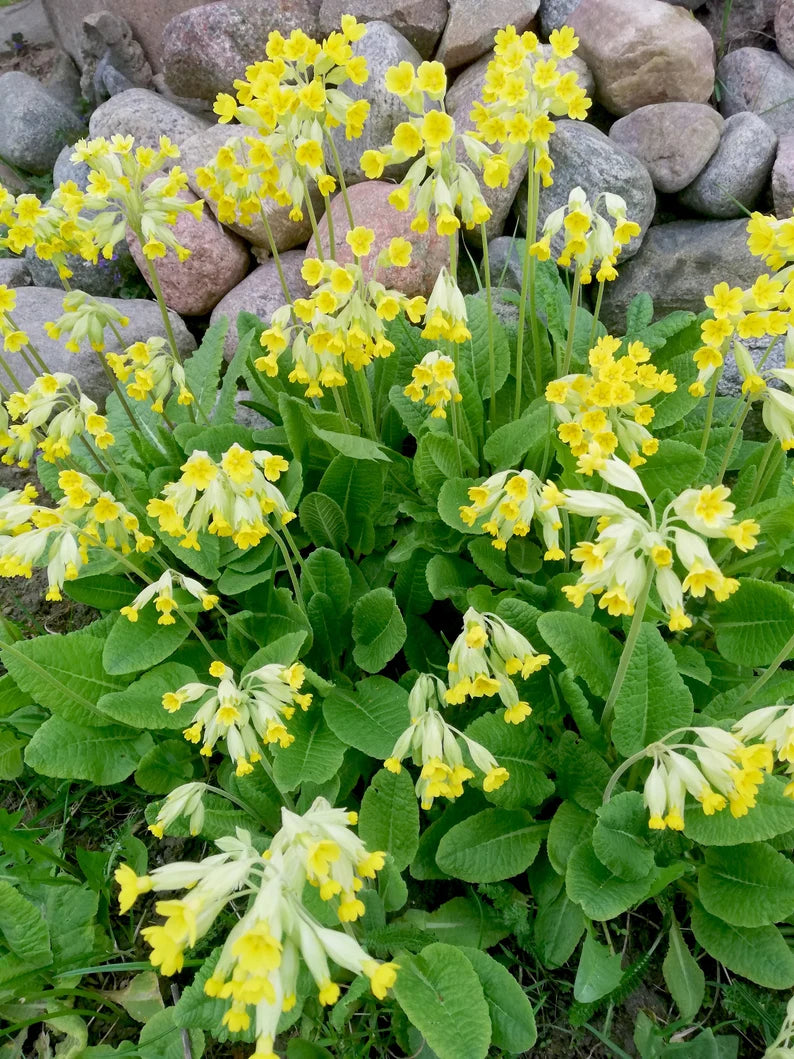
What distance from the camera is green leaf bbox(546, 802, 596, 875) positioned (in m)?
2.35

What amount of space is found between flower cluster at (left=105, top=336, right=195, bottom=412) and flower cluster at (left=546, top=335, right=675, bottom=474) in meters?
1.41

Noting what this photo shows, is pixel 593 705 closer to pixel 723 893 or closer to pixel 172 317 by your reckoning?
pixel 723 893

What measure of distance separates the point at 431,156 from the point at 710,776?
1809 millimetres

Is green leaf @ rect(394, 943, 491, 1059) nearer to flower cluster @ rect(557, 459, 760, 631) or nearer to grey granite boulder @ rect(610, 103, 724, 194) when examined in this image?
flower cluster @ rect(557, 459, 760, 631)

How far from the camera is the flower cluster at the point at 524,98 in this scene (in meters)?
2.35


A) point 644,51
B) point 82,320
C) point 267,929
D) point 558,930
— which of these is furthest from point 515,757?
point 644,51

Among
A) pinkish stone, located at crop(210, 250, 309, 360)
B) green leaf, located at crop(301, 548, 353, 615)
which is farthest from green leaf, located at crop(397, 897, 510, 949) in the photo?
pinkish stone, located at crop(210, 250, 309, 360)

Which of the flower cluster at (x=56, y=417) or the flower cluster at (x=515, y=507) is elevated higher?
the flower cluster at (x=56, y=417)

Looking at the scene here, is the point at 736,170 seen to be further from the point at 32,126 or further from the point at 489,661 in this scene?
→ the point at 32,126

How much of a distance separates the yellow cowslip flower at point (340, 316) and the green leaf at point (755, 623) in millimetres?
1400

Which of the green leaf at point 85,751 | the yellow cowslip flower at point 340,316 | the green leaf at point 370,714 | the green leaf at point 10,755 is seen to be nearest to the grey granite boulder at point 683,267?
the yellow cowslip flower at point 340,316

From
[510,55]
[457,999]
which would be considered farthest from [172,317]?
[457,999]

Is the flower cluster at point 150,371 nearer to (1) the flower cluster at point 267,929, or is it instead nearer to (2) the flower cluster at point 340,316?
(2) the flower cluster at point 340,316

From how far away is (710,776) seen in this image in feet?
6.13
